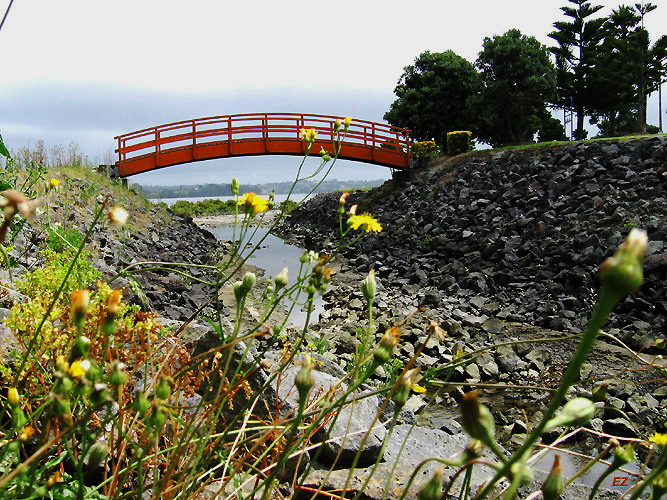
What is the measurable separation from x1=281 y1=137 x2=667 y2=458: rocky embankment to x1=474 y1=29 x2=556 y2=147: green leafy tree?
4856 mm

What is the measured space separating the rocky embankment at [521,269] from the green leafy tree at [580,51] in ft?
42.8

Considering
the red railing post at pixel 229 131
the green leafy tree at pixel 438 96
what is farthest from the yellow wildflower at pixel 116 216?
the green leafy tree at pixel 438 96

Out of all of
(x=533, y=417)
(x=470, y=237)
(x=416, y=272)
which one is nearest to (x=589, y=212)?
(x=470, y=237)

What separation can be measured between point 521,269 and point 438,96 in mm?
15104

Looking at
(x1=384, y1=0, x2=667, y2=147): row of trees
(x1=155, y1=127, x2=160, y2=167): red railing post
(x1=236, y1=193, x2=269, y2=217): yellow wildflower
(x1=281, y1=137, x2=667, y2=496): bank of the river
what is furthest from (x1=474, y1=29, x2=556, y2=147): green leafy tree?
(x1=236, y1=193, x2=269, y2=217): yellow wildflower

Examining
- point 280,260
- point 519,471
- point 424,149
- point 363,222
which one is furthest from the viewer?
point 424,149

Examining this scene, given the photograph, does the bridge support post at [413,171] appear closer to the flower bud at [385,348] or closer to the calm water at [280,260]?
the calm water at [280,260]

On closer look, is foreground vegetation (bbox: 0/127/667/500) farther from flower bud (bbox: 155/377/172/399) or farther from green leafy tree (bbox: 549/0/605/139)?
green leafy tree (bbox: 549/0/605/139)

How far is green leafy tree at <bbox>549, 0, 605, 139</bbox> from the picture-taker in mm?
24406

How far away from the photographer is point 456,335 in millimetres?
6816

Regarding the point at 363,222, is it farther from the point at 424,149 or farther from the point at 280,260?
the point at 424,149

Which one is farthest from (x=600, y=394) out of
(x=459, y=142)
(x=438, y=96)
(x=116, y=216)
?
(x=438, y=96)

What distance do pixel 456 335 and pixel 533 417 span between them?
2.42 meters

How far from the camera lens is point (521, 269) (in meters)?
8.74
